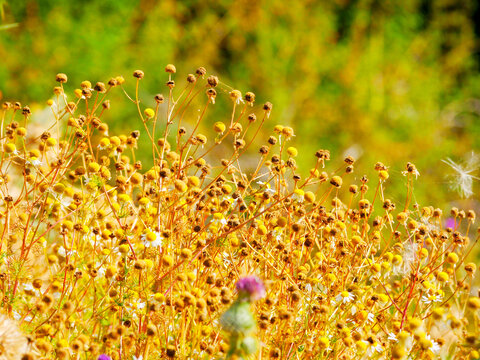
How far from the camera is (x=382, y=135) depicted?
377cm

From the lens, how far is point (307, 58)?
12.5 ft

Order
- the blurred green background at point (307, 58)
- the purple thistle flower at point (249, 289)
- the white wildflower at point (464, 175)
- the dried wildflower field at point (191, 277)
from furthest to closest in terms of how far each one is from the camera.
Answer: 1. the blurred green background at point (307, 58)
2. the white wildflower at point (464, 175)
3. the dried wildflower field at point (191, 277)
4. the purple thistle flower at point (249, 289)

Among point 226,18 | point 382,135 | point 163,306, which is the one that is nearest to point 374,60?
point 382,135

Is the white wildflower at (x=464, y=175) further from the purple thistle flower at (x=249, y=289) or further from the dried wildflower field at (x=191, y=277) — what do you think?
the purple thistle flower at (x=249, y=289)

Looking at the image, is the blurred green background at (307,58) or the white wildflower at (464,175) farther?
the blurred green background at (307,58)

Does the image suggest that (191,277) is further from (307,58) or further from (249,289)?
(307,58)

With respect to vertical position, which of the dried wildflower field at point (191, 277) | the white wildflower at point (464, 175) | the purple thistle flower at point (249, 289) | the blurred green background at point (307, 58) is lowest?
the purple thistle flower at point (249, 289)

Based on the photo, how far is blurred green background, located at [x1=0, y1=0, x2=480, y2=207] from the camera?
3045mm

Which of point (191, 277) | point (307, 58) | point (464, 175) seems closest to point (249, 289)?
point (191, 277)

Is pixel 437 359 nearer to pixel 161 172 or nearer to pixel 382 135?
pixel 161 172

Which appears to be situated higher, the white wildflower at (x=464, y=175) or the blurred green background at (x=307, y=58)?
the blurred green background at (x=307, y=58)

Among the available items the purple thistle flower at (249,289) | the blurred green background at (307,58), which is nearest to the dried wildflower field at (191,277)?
the purple thistle flower at (249,289)

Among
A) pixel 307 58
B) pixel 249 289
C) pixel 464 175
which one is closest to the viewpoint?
pixel 249 289

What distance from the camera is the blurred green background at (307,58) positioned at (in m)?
3.04
